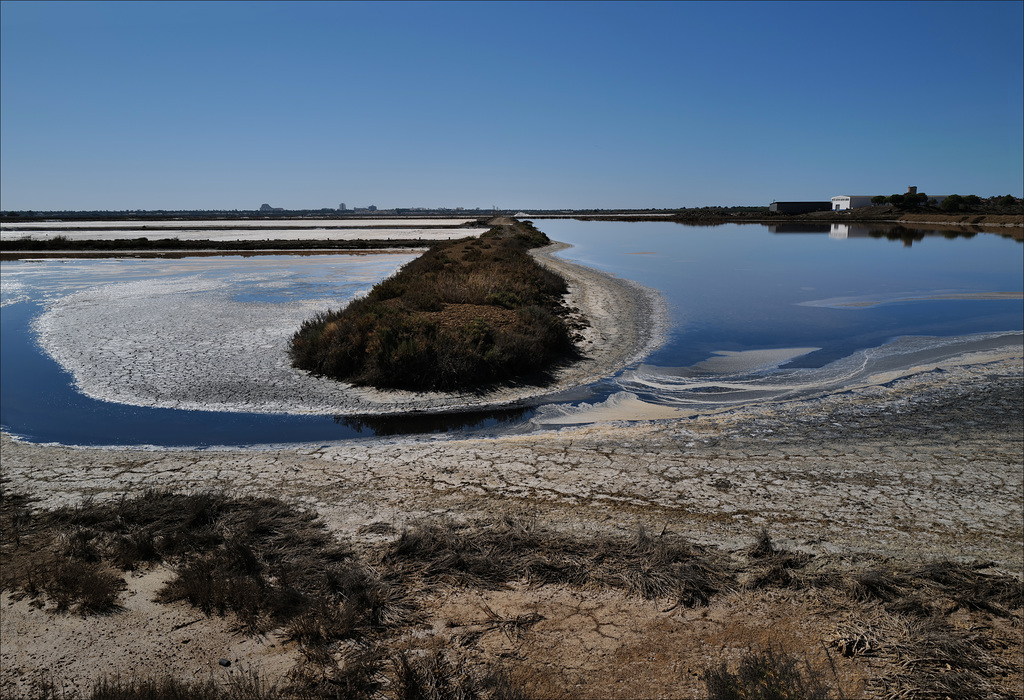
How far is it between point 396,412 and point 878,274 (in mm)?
34153

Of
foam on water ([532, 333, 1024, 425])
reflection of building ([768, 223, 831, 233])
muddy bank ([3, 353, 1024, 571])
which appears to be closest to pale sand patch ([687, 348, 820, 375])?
foam on water ([532, 333, 1024, 425])

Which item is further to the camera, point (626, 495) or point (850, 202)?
point (850, 202)

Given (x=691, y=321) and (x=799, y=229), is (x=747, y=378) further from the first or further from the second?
(x=799, y=229)

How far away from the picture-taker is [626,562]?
578cm

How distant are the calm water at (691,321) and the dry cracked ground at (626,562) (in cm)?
147

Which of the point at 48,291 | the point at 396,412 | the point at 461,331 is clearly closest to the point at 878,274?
the point at 461,331

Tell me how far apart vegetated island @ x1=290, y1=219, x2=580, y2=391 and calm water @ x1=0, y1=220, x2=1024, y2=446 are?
177 cm

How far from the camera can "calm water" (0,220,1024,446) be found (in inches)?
431

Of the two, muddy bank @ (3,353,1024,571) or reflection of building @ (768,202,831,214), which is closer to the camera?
muddy bank @ (3,353,1024,571)

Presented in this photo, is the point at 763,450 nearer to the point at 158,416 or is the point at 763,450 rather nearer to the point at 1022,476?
the point at 1022,476

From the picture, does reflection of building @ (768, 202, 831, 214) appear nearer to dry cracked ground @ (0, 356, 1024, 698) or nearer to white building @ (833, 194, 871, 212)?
white building @ (833, 194, 871, 212)

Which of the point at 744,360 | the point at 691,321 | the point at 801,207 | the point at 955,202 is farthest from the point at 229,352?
the point at 801,207

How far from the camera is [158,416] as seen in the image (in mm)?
11250

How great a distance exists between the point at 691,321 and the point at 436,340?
10938 mm
